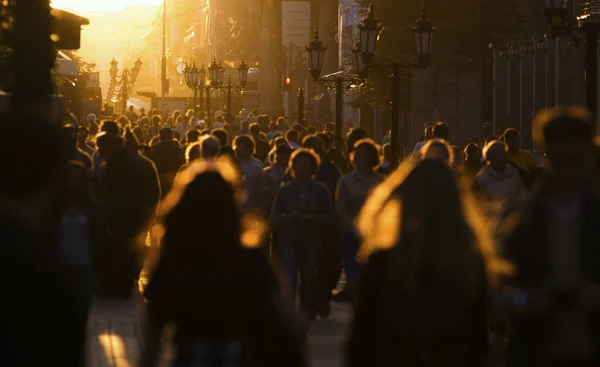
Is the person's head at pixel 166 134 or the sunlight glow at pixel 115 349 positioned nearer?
the sunlight glow at pixel 115 349

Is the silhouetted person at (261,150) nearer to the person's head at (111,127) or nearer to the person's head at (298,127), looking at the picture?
the person's head at (298,127)

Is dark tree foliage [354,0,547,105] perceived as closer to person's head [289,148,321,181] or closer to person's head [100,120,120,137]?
person's head [100,120,120,137]

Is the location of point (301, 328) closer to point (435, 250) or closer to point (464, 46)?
point (435, 250)

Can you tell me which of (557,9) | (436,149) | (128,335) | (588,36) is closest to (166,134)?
(557,9)

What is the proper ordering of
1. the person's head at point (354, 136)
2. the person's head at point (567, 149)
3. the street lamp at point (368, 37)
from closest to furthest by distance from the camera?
the person's head at point (567, 149), the person's head at point (354, 136), the street lamp at point (368, 37)

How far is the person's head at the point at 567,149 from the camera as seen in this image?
213 inches

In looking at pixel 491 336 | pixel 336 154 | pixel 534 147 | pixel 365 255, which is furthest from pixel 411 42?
pixel 365 255

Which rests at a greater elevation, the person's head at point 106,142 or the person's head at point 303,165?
the person's head at point 106,142

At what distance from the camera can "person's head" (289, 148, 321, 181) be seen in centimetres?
1178

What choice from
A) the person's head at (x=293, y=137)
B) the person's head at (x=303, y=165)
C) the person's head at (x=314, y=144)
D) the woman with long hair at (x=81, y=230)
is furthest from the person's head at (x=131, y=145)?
the person's head at (x=293, y=137)

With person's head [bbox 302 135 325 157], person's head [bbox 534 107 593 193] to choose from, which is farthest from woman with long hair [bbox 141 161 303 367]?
person's head [bbox 302 135 325 157]

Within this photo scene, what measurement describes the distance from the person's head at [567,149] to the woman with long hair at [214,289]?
120 cm

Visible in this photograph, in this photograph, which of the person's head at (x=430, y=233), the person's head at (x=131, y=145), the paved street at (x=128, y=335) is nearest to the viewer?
the person's head at (x=430, y=233)

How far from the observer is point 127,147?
1441 cm
